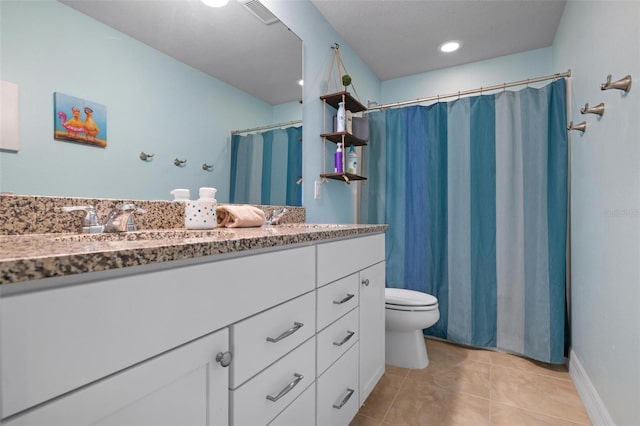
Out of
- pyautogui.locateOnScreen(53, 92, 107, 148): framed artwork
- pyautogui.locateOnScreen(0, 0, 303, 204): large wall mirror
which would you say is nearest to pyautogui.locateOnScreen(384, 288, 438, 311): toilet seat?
pyautogui.locateOnScreen(0, 0, 303, 204): large wall mirror

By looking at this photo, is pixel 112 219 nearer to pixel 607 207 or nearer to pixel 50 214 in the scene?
pixel 50 214

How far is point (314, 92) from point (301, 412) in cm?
169

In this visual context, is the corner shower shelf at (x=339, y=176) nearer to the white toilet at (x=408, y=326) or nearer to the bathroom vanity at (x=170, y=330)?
the white toilet at (x=408, y=326)

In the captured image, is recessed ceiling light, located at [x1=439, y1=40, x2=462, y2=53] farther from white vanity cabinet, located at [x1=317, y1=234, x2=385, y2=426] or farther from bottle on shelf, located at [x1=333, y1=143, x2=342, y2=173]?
white vanity cabinet, located at [x1=317, y1=234, x2=385, y2=426]

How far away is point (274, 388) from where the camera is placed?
83 centimetres

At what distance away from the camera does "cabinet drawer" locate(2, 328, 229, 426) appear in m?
0.44

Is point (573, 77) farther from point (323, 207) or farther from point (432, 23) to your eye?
point (323, 207)

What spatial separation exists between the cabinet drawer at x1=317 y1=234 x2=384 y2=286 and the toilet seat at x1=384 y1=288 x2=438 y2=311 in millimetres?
447

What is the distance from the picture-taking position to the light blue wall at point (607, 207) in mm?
1077

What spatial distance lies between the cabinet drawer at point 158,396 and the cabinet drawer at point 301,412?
0.77ft

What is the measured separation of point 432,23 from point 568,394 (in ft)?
7.58

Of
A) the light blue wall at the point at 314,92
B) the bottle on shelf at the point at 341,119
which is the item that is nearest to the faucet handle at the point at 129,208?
the light blue wall at the point at 314,92

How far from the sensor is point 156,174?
1.13 metres

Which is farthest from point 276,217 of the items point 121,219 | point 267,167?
point 121,219
